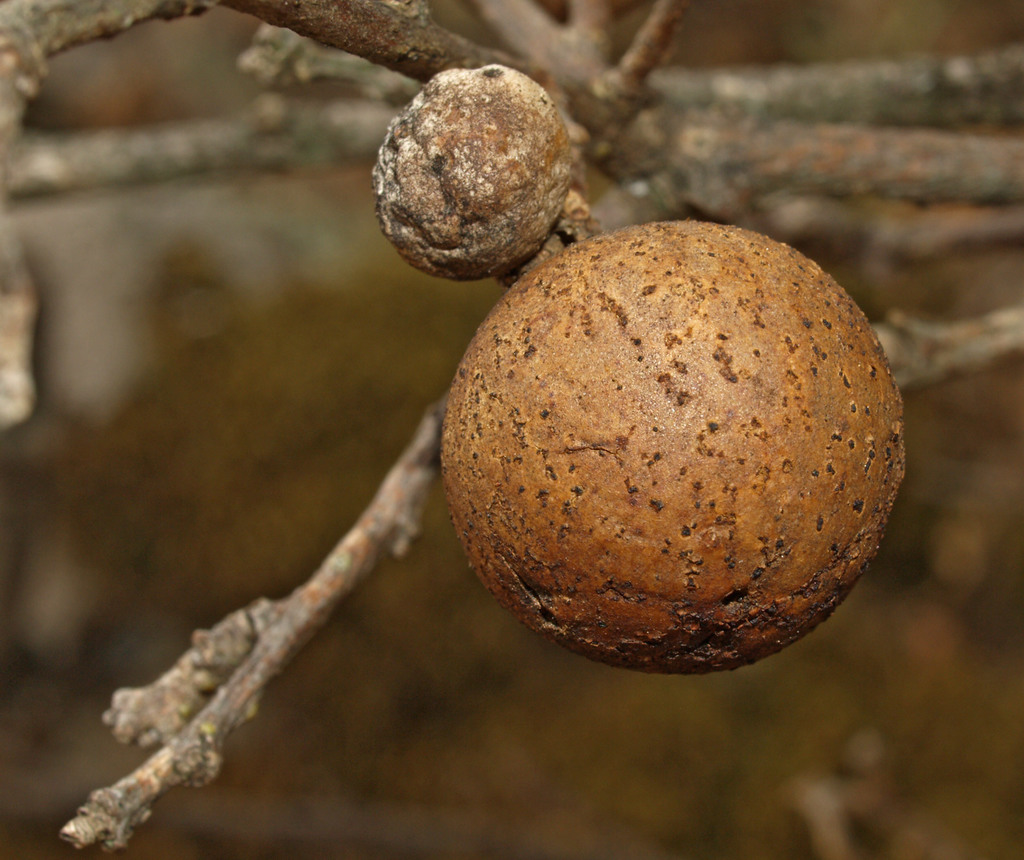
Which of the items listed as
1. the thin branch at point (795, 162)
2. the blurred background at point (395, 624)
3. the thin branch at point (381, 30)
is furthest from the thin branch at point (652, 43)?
the blurred background at point (395, 624)

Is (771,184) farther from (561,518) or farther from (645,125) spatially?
(561,518)

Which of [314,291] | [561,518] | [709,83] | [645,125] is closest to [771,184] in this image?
[645,125]

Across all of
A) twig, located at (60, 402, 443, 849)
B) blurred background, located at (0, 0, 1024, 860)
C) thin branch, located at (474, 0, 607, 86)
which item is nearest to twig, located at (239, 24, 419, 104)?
thin branch, located at (474, 0, 607, 86)

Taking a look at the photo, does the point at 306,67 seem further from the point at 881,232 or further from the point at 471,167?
the point at 881,232

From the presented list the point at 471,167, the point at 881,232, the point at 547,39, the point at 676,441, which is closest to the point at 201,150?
the point at 547,39

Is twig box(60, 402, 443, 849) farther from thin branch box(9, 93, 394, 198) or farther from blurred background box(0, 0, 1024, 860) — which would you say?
blurred background box(0, 0, 1024, 860)
